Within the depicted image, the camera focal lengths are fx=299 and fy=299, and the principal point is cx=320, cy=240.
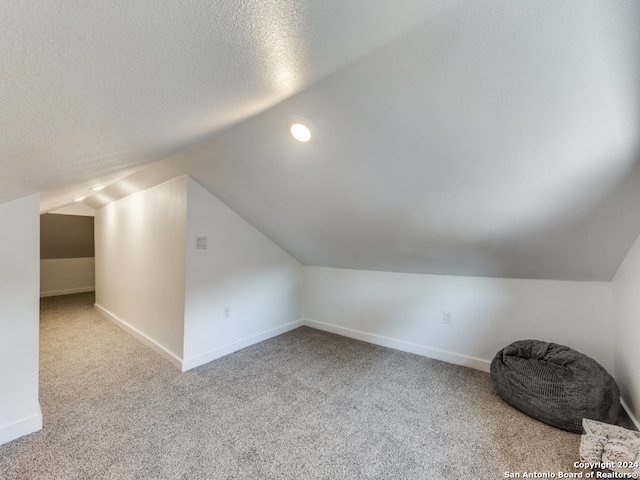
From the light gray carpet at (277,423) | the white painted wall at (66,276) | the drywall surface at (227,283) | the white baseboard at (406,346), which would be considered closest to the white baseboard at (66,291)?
the white painted wall at (66,276)

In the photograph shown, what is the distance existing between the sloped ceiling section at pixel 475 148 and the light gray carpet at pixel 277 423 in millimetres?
1115

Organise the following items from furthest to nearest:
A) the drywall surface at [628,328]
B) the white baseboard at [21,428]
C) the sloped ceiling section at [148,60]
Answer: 1. the drywall surface at [628,328]
2. the white baseboard at [21,428]
3. the sloped ceiling section at [148,60]

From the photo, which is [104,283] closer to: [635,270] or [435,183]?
[435,183]

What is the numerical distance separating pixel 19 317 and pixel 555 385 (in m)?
3.27

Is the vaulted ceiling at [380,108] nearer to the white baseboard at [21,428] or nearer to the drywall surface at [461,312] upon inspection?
the drywall surface at [461,312]

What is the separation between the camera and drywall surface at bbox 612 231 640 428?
1.81 meters

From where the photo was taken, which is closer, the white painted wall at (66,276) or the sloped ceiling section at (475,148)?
the sloped ceiling section at (475,148)

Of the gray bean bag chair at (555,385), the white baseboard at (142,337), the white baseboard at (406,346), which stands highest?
the gray bean bag chair at (555,385)

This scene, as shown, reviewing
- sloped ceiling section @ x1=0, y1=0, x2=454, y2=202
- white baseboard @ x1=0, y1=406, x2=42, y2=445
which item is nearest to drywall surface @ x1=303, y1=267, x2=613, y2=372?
sloped ceiling section @ x1=0, y1=0, x2=454, y2=202

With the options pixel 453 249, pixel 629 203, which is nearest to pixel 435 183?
pixel 453 249

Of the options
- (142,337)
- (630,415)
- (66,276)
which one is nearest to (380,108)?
(630,415)

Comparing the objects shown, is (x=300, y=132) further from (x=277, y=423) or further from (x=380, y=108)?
(x=277, y=423)

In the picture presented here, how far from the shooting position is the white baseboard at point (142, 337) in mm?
2712

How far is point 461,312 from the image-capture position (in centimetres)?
277
